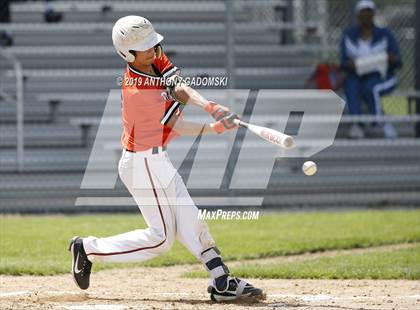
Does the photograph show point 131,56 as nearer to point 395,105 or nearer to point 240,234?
point 240,234

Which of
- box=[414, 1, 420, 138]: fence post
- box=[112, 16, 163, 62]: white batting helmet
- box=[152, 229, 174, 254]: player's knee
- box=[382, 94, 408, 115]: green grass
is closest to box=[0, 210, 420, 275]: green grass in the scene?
box=[152, 229, 174, 254]: player's knee

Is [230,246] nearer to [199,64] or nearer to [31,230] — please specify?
[31,230]

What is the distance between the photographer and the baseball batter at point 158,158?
668 centimetres

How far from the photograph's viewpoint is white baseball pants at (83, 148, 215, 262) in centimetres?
674

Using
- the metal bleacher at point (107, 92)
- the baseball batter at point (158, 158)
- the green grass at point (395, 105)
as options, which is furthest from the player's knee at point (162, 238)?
the green grass at point (395, 105)

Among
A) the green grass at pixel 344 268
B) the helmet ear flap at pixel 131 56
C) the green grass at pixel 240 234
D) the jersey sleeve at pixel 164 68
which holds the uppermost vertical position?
the helmet ear flap at pixel 131 56

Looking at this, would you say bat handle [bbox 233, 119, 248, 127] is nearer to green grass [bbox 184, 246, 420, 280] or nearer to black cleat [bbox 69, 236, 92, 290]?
black cleat [bbox 69, 236, 92, 290]

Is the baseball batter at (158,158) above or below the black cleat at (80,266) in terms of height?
above

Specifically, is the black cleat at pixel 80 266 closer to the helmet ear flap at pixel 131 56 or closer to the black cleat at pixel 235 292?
the black cleat at pixel 235 292

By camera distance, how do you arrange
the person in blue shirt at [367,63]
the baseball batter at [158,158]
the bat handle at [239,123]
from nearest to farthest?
1. the bat handle at [239,123]
2. the baseball batter at [158,158]
3. the person in blue shirt at [367,63]

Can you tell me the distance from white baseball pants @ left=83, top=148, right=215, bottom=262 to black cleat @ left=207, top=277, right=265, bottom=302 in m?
0.26

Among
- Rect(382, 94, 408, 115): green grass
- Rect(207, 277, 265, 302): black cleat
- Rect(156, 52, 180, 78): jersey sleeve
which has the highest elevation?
Rect(156, 52, 180, 78): jersey sleeve

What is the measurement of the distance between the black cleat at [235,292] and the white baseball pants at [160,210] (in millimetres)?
262

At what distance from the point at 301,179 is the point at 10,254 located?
16.6 feet
